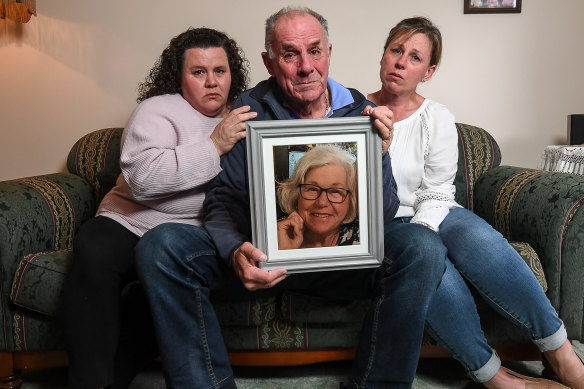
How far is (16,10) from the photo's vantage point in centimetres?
213

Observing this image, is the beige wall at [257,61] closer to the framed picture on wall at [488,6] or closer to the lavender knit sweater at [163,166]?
the framed picture on wall at [488,6]

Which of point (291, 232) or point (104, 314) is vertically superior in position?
point (291, 232)

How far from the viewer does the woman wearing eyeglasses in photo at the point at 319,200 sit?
48.0 inches

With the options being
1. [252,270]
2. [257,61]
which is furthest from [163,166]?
[257,61]

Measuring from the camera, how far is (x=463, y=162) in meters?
2.03

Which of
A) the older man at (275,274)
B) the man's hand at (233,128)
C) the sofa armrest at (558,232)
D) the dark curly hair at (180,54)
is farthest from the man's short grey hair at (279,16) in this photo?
the sofa armrest at (558,232)

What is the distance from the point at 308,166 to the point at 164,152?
0.44 meters

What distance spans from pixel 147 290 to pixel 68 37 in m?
1.55

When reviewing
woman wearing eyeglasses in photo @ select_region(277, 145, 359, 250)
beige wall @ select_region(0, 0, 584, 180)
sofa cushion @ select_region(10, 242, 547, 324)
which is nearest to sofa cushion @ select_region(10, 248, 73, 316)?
sofa cushion @ select_region(10, 242, 547, 324)

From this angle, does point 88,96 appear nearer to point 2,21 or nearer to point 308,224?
point 2,21

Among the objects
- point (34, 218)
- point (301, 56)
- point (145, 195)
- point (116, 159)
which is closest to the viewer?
point (301, 56)

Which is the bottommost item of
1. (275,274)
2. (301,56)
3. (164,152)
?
(275,274)

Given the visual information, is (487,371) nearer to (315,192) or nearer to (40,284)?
(315,192)

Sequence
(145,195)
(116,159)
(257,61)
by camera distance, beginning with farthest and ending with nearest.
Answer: (257,61), (116,159), (145,195)
